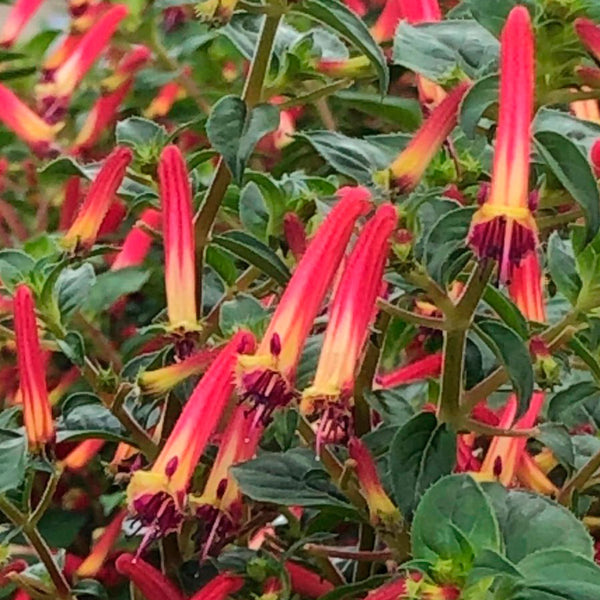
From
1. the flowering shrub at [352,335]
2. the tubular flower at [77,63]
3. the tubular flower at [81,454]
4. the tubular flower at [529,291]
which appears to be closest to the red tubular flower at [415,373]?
the flowering shrub at [352,335]

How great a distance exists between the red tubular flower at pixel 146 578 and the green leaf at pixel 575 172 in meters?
0.26

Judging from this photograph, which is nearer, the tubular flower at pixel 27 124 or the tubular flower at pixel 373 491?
the tubular flower at pixel 373 491

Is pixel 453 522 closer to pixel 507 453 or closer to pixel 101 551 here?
pixel 507 453

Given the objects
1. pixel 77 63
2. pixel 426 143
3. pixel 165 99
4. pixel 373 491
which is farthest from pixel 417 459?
pixel 165 99

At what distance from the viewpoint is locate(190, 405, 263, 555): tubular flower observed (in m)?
0.60

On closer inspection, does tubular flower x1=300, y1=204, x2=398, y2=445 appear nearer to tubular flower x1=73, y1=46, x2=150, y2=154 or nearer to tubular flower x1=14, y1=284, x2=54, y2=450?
tubular flower x1=14, y1=284, x2=54, y2=450

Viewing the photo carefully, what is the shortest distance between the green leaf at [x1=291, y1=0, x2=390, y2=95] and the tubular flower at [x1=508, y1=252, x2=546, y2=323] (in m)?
0.12

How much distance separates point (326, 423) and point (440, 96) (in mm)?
190

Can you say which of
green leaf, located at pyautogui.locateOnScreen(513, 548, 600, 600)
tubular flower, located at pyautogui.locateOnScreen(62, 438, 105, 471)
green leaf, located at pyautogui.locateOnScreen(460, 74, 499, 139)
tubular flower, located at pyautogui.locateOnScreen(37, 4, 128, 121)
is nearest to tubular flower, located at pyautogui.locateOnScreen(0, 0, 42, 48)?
tubular flower, located at pyautogui.locateOnScreen(37, 4, 128, 121)

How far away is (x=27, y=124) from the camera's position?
101 centimetres

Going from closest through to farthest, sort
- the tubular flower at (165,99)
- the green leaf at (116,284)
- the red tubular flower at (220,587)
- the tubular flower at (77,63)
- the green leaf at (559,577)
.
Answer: the green leaf at (559,577) < the red tubular flower at (220,587) < the green leaf at (116,284) < the tubular flower at (77,63) < the tubular flower at (165,99)

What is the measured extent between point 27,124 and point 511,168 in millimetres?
611

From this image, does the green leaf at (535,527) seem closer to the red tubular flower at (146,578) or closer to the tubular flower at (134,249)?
the red tubular flower at (146,578)

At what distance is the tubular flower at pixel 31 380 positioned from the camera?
0.63 meters
